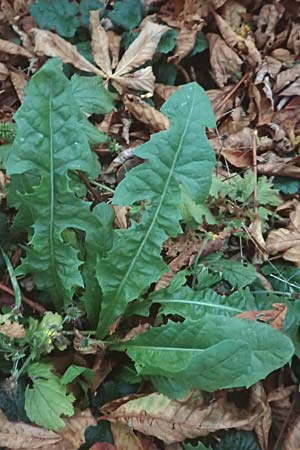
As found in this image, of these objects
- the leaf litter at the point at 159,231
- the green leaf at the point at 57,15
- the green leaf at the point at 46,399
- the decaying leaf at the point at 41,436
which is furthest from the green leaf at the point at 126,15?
the decaying leaf at the point at 41,436

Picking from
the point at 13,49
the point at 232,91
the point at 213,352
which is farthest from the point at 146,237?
the point at 13,49

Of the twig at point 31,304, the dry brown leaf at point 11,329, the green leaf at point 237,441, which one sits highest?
the dry brown leaf at point 11,329

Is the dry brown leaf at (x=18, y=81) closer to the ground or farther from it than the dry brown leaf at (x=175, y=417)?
farther from it

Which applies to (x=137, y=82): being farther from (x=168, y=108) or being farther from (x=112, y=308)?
(x=112, y=308)

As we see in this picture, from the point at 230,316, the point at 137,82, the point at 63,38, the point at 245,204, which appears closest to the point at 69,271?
the point at 230,316

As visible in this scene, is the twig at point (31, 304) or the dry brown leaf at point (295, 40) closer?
the twig at point (31, 304)

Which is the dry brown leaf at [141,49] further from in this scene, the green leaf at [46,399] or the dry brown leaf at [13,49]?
the green leaf at [46,399]
